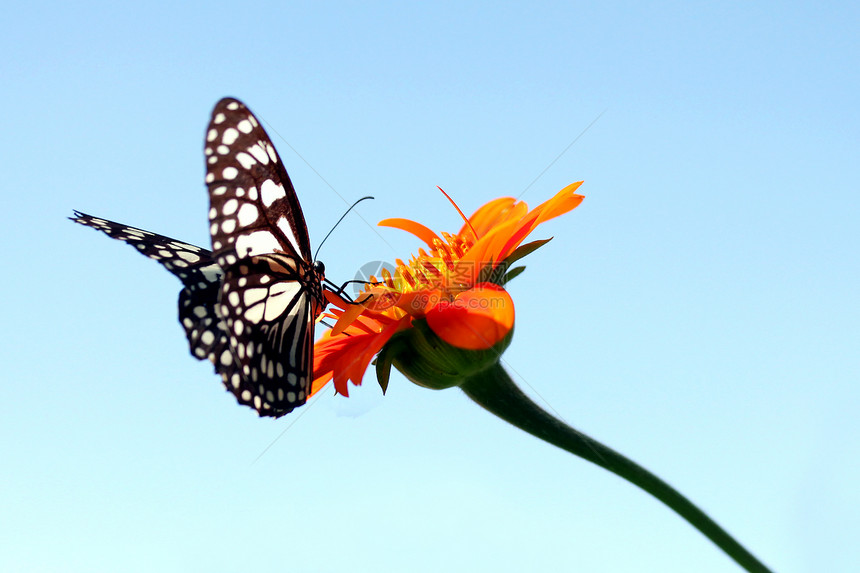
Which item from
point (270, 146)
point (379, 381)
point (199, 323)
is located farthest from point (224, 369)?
point (270, 146)

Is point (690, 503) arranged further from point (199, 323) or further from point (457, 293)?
point (199, 323)

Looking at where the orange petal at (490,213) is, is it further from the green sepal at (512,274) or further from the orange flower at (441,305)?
the green sepal at (512,274)

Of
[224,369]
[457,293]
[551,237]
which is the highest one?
[551,237]

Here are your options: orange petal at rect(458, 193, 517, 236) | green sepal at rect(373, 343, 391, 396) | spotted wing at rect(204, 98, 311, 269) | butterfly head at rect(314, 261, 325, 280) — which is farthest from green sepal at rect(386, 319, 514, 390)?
orange petal at rect(458, 193, 517, 236)

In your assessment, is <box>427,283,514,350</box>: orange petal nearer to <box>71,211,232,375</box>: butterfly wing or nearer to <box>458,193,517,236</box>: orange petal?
<box>458,193,517,236</box>: orange petal

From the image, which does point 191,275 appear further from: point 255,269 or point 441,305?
point 441,305

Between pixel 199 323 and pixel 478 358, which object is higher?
pixel 478 358

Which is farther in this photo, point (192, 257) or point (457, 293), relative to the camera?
point (192, 257)
